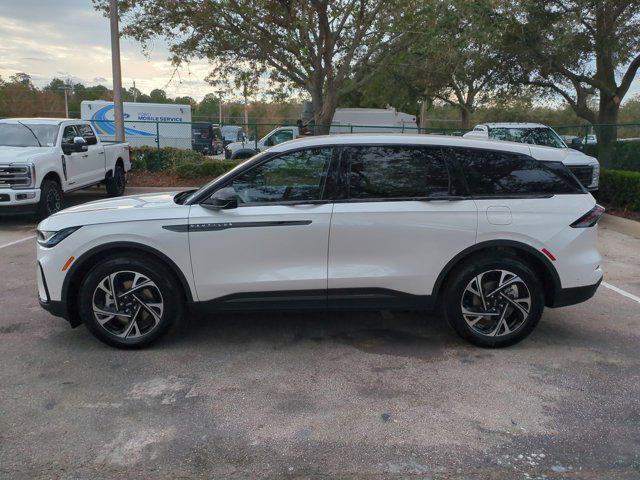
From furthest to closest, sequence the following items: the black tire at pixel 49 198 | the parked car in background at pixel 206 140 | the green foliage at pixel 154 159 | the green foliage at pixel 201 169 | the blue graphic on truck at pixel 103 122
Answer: the parked car in background at pixel 206 140 → the blue graphic on truck at pixel 103 122 → the green foliage at pixel 154 159 → the green foliage at pixel 201 169 → the black tire at pixel 49 198

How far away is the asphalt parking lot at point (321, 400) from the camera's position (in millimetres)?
2963

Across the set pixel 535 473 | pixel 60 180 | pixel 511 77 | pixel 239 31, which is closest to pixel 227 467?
pixel 535 473

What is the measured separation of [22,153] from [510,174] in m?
8.66

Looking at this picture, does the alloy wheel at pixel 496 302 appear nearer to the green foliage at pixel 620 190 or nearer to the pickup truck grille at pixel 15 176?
the green foliage at pixel 620 190

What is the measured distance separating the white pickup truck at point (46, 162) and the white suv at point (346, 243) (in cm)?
575

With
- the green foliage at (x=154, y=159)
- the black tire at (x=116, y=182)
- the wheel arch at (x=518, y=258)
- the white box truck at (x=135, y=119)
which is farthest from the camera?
the white box truck at (x=135, y=119)

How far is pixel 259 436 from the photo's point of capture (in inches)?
126

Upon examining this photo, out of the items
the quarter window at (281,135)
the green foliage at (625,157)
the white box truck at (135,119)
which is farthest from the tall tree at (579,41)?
the white box truck at (135,119)

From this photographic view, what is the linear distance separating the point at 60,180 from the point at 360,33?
30.2 feet

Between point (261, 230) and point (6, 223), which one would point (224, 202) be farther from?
point (6, 223)

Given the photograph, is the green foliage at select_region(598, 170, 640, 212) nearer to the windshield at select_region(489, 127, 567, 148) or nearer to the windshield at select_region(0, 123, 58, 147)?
the windshield at select_region(489, 127, 567, 148)

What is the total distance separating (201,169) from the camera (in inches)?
615

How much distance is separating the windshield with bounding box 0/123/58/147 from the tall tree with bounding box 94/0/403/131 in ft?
18.4

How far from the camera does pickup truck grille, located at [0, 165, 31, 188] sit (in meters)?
9.23
